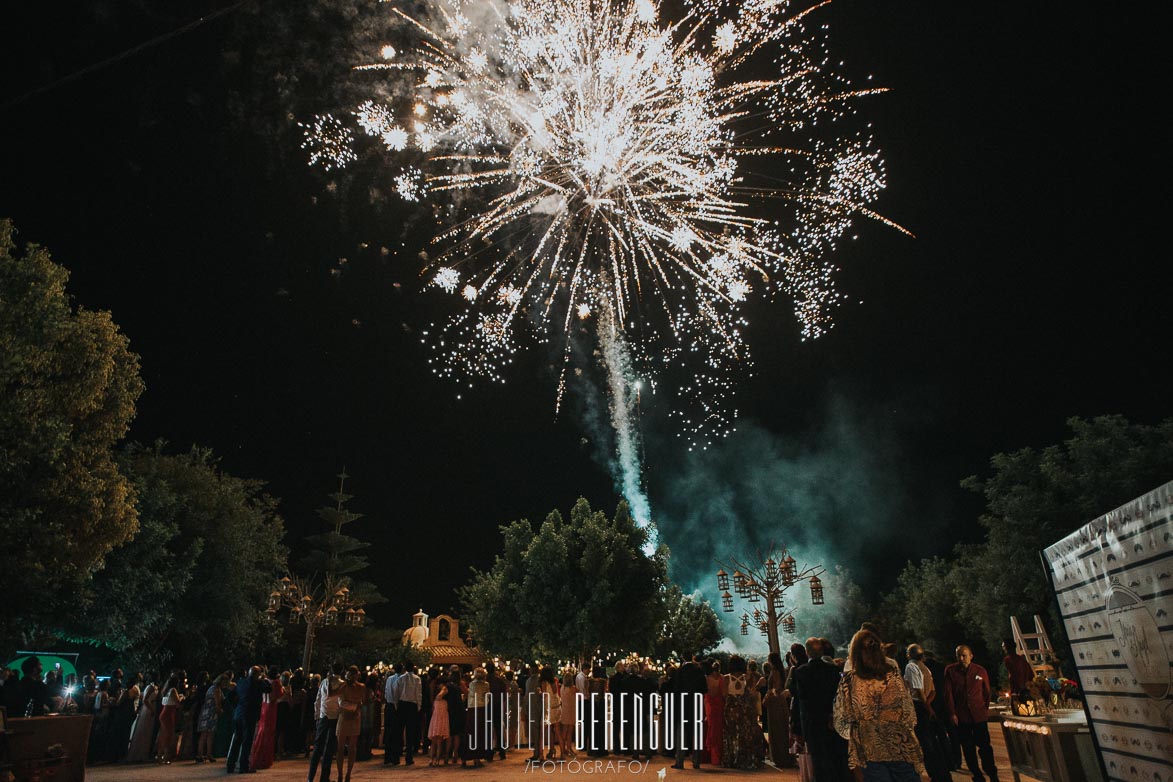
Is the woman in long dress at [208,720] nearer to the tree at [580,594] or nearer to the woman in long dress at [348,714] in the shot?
the woman in long dress at [348,714]

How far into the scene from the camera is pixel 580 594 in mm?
26516

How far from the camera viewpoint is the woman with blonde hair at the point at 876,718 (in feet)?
14.3

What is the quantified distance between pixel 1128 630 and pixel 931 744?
4.55 metres

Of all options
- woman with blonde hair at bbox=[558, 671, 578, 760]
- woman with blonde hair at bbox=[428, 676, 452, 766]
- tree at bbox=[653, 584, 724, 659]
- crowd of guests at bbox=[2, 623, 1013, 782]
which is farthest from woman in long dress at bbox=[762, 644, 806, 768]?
tree at bbox=[653, 584, 724, 659]

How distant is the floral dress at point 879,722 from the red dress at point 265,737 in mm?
9735

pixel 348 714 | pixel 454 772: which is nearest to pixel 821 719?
pixel 348 714

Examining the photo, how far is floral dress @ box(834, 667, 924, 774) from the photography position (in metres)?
Answer: 4.36

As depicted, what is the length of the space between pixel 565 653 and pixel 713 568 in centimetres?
2437

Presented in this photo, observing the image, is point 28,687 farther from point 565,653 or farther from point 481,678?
A: point 565,653

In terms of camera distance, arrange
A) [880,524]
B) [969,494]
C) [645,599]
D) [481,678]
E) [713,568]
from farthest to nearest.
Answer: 1. [713,568]
2. [880,524]
3. [969,494]
4. [645,599]
5. [481,678]

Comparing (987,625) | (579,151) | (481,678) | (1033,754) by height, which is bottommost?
(1033,754)

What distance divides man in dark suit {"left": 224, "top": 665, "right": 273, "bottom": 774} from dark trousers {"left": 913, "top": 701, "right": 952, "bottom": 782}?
9.26 metres

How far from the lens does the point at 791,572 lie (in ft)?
55.5

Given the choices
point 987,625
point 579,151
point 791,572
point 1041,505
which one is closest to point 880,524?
point 987,625
